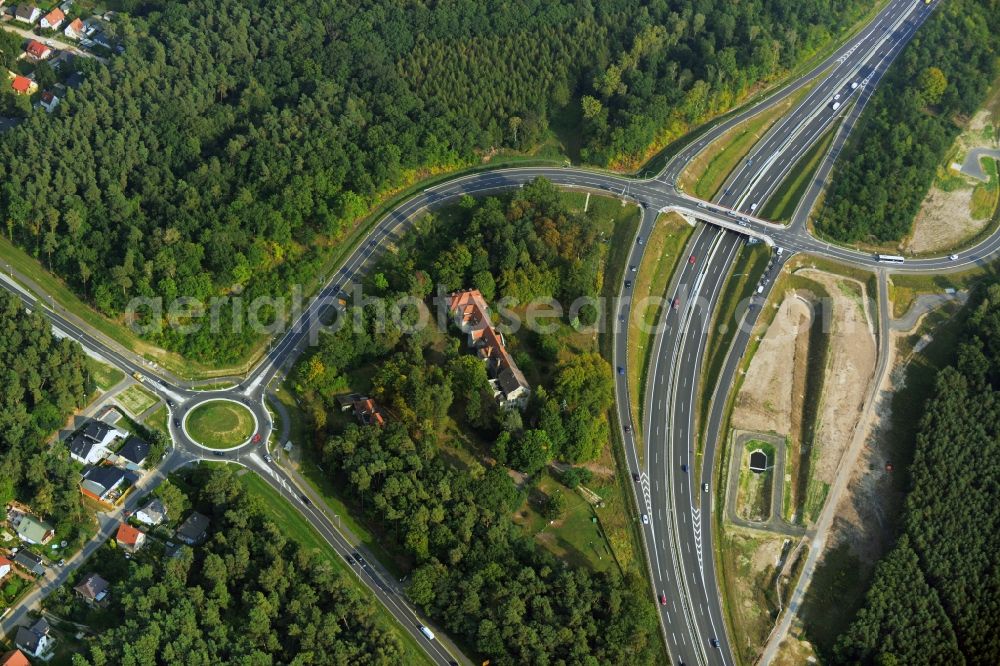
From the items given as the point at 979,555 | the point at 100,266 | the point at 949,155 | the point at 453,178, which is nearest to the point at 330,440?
the point at 100,266

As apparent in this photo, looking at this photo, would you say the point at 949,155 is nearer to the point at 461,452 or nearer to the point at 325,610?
the point at 461,452

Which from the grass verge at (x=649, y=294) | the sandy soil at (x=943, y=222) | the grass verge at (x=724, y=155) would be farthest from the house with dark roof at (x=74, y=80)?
the sandy soil at (x=943, y=222)

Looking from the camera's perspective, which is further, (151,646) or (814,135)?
(814,135)

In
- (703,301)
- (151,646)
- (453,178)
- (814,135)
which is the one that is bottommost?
(151,646)

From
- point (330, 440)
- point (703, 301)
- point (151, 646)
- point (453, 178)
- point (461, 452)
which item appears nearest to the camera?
point (151, 646)

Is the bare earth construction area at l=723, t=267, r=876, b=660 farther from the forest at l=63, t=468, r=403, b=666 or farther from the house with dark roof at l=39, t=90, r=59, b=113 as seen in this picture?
the house with dark roof at l=39, t=90, r=59, b=113

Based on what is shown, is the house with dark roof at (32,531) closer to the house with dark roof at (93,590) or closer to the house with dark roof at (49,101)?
the house with dark roof at (93,590)

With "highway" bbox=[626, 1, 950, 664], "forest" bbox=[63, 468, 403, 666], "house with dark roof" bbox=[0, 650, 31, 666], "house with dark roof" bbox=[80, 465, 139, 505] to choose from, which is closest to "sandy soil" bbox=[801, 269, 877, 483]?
"highway" bbox=[626, 1, 950, 664]
